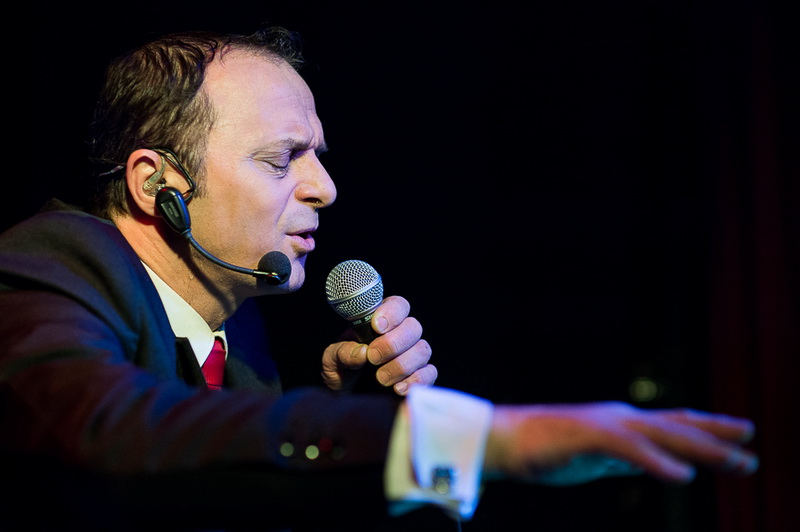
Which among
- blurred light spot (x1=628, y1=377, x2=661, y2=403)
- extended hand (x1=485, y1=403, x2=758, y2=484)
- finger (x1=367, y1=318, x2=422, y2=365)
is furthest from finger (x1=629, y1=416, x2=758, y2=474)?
blurred light spot (x1=628, y1=377, x2=661, y2=403)

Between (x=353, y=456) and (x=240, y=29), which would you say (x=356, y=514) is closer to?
(x=353, y=456)

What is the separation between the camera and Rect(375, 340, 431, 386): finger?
64.8 inches

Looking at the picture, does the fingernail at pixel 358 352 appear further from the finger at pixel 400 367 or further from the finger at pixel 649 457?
the finger at pixel 649 457

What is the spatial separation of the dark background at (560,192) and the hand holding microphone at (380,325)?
609 millimetres

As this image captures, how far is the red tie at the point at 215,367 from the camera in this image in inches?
67.9

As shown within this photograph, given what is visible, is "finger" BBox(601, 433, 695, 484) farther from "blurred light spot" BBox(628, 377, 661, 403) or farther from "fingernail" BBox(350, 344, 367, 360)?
"blurred light spot" BBox(628, 377, 661, 403)

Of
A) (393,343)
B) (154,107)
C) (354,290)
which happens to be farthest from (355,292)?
(154,107)

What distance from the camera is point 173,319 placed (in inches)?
64.7

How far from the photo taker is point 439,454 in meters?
0.85

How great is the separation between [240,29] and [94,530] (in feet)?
5.61

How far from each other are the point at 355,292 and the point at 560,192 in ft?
3.91

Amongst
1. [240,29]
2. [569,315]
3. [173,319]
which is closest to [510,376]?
[569,315]

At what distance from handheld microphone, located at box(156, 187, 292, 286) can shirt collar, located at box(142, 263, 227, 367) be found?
0.13m

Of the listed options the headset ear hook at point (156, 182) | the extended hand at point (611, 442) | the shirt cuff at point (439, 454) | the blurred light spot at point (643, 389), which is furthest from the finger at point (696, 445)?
the blurred light spot at point (643, 389)
